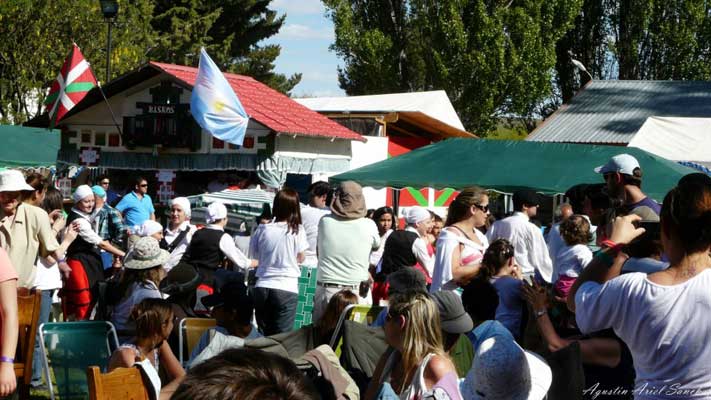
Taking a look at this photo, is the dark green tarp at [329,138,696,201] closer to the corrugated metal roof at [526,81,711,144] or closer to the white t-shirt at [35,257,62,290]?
the white t-shirt at [35,257,62,290]

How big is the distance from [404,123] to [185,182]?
5825mm

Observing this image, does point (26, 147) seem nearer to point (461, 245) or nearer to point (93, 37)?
point (93, 37)

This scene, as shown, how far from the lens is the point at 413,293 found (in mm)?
4773

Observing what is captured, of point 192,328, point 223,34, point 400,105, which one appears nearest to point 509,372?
point 192,328

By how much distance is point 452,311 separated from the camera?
4.95 metres

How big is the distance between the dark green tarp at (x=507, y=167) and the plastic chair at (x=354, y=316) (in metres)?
5.56

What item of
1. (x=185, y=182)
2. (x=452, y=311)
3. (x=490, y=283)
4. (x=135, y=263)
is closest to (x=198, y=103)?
(x=185, y=182)

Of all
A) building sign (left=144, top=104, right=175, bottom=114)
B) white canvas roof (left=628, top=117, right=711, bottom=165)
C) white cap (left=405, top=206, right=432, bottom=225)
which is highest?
building sign (left=144, top=104, right=175, bottom=114)

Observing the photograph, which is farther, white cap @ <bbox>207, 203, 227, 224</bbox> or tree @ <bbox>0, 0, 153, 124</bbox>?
tree @ <bbox>0, 0, 153, 124</bbox>

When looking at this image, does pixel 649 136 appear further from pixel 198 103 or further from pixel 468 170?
pixel 198 103

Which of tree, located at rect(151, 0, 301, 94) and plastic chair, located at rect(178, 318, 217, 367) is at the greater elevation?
tree, located at rect(151, 0, 301, 94)

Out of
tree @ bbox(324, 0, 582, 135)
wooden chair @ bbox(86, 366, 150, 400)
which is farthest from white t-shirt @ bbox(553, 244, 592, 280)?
tree @ bbox(324, 0, 582, 135)

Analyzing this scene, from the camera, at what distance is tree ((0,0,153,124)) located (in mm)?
28422

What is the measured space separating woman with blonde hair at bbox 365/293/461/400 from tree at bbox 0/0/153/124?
2519 centimetres
